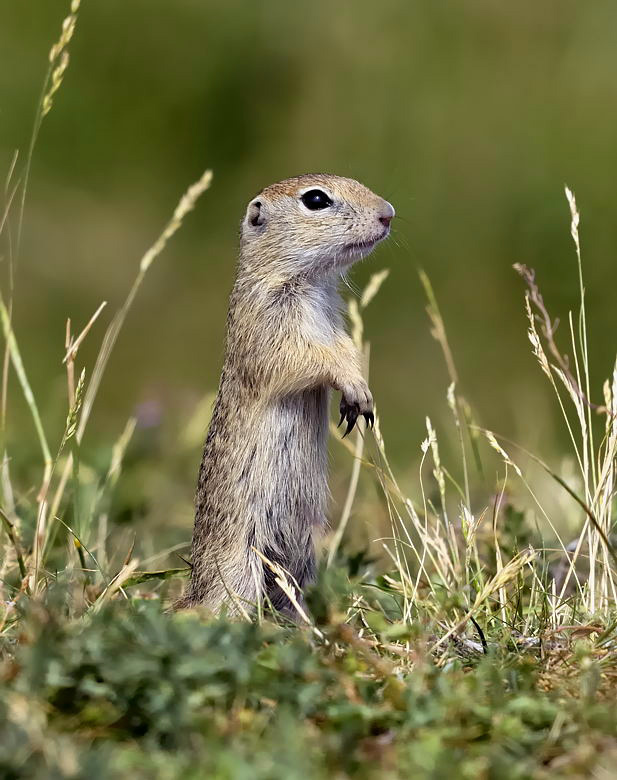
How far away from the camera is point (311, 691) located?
2.90m

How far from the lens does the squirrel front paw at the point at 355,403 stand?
4742mm

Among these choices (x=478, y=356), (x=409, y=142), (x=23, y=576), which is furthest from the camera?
(x=409, y=142)

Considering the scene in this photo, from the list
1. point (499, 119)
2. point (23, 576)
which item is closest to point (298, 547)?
point (23, 576)

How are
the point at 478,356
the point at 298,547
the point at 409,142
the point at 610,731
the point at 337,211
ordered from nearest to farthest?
the point at 610,731 < the point at 298,547 < the point at 337,211 < the point at 478,356 < the point at 409,142

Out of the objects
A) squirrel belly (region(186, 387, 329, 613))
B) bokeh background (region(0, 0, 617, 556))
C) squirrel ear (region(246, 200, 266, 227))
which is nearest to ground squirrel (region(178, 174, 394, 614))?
squirrel belly (region(186, 387, 329, 613))

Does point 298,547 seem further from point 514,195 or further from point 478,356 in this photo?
point 514,195

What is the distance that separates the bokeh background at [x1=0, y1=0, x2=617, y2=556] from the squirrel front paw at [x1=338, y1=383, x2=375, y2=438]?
5.82 meters

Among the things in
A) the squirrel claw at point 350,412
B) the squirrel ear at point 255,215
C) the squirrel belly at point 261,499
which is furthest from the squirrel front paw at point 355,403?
the squirrel ear at point 255,215

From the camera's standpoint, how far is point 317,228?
527cm

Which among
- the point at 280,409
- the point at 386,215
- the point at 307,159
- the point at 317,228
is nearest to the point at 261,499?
the point at 280,409

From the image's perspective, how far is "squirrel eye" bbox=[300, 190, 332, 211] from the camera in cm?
536

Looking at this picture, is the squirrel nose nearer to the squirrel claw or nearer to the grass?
the squirrel claw

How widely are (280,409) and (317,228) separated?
0.88 m

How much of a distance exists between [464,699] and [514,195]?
9.26 m
